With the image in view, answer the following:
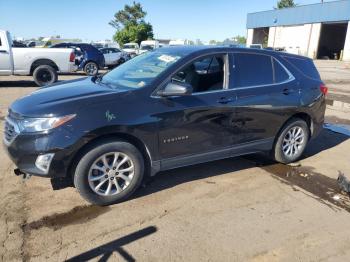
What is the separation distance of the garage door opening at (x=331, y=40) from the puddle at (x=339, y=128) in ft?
142

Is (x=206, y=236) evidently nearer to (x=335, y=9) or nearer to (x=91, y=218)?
(x=91, y=218)

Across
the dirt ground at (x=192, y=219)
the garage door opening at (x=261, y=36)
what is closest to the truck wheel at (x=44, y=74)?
the dirt ground at (x=192, y=219)

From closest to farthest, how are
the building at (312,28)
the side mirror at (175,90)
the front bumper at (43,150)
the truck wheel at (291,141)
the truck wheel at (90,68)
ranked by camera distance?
the front bumper at (43,150) → the side mirror at (175,90) → the truck wheel at (291,141) → the truck wheel at (90,68) → the building at (312,28)

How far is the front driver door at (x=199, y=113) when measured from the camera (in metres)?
4.20

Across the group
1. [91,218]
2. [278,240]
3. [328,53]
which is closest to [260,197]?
[278,240]

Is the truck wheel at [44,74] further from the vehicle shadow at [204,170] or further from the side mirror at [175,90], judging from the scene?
the side mirror at [175,90]

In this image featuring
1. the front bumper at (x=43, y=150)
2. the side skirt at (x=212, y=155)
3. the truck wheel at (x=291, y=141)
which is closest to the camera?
the front bumper at (x=43, y=150)

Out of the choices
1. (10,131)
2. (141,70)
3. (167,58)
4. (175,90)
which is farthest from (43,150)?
(167,58)

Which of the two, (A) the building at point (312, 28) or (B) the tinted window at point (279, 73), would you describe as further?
(A) the building at point (312, 28)

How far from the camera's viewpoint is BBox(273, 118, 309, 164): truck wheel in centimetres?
543

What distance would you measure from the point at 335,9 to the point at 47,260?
163 feet

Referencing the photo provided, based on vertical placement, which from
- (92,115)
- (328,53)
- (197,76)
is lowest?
(328,53)

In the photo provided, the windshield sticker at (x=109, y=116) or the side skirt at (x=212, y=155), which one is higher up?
the windshield sticker at (x=109, y=116)

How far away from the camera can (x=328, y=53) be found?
164 feet
